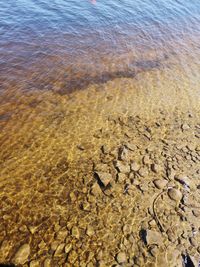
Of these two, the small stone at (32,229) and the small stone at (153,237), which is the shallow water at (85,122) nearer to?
the small stone at (32,229)

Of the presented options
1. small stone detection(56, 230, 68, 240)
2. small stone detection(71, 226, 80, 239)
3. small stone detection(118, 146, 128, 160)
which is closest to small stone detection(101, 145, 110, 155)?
small stone detection(118, 146, 128, 160)

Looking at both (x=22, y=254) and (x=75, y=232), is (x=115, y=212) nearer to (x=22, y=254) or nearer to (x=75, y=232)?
(x=75, y=232)

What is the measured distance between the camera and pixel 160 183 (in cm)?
859

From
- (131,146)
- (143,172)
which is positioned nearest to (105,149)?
(131,146)

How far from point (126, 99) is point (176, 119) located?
8.26 feet

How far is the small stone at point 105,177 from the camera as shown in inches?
330

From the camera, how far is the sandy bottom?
6.74 metres

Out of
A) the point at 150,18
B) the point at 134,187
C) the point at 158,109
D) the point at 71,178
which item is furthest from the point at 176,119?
the point at 150,18

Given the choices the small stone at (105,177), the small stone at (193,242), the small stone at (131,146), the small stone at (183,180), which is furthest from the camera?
the small stone at (131,146)

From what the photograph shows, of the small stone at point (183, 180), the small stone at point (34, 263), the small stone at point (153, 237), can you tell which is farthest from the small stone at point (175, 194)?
the small stone at point (34, 263)

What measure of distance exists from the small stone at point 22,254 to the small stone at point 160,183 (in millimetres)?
4276

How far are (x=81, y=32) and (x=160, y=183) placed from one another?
13.2 m

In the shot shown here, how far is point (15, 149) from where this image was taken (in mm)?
9328

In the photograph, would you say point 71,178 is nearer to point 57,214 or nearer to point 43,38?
point 57,214
